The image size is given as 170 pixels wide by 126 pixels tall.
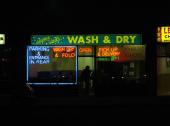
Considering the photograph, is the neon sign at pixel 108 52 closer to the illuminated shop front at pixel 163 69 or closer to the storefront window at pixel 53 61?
the storefront window at pixel 53 61

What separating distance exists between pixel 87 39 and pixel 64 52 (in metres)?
1.34

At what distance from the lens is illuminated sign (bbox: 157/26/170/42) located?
2678 cm

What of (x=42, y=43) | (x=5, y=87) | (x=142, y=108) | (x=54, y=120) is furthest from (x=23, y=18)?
(x=54, y=120)

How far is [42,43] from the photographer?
89.4 ft

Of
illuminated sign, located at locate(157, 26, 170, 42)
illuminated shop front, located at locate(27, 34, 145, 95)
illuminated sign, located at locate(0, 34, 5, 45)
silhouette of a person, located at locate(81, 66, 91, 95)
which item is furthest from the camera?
illuminated sign, located at locate(0, 34, 5, 45)

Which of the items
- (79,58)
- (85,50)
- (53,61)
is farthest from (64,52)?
(85,50)

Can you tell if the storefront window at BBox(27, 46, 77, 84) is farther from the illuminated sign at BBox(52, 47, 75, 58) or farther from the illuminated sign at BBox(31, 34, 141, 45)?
the illuminated sign at BBox(31, 34, 141, 45)

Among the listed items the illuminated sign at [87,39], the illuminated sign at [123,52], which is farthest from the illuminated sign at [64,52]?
the illuminated sign at [123,52]

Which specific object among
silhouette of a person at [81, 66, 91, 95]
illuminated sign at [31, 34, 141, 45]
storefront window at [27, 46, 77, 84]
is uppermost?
illuminated sign at [31, 34, 141, 45]

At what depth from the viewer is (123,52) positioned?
27250mm

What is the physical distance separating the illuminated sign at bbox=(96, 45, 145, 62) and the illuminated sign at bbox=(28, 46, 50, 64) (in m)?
2.60

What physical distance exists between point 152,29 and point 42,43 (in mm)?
5558

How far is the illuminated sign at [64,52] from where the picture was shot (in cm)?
2728

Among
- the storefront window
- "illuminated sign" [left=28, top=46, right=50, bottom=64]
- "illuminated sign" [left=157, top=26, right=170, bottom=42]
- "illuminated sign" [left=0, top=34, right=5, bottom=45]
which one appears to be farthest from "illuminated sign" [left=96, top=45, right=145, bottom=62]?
"illuminated sign" [left=0, top=34, right=5, bottom=45]
